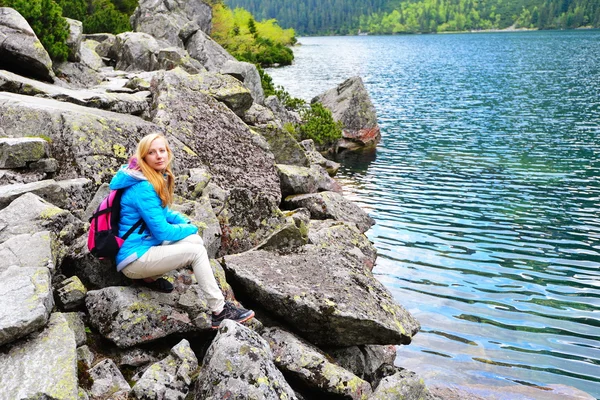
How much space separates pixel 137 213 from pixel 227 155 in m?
7.01

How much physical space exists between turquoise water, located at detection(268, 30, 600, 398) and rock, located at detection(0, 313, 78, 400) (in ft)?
30.1

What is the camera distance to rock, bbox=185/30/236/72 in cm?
5144

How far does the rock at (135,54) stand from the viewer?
32.6 metres

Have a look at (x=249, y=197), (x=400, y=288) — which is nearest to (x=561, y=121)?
(x=400, y=288)

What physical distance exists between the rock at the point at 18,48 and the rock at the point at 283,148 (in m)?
8.79

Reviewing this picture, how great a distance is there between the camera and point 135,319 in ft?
29.2

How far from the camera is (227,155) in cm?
1580

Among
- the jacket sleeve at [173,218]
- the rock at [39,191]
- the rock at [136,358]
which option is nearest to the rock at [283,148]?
the rock at [39,191]

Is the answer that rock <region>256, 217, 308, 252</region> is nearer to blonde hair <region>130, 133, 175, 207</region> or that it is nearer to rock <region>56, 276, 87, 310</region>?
blonde hair <region>130, 133, 175, 207</region>

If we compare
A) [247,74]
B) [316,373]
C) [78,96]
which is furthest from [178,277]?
[247,74]

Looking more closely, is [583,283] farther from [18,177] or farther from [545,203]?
[18,177]

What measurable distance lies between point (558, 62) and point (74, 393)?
380 feet

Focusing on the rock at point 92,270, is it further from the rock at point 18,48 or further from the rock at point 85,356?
the rock at point 18,48

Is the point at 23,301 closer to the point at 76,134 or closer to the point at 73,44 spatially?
the point at 76,134
